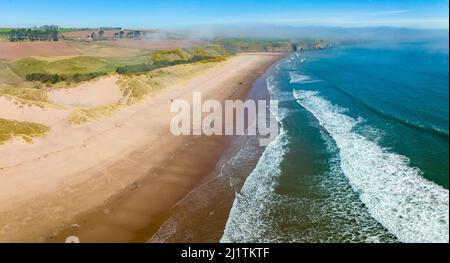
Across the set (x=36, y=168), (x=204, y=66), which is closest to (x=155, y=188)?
(x=36, y=168)

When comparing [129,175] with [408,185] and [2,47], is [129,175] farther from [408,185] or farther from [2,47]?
[2,47]

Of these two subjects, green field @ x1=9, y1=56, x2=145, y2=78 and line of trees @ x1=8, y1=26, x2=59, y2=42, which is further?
line of trees @ x1=8, y1=26, x2=59, y2=42

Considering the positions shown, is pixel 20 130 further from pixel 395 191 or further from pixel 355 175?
pixel 395 191

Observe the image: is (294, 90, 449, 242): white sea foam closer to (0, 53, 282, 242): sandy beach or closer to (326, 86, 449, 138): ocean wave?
(326, 86, 449, 138): ocean wave

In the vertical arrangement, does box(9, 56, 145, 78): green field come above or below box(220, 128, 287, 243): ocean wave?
above

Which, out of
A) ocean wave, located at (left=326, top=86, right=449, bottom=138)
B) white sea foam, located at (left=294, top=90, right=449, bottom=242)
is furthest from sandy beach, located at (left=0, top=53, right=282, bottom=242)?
ocean wave, located at (left=326, top=86, right=449, bottom=138)

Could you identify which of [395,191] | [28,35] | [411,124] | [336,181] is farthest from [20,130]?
[28,35]
